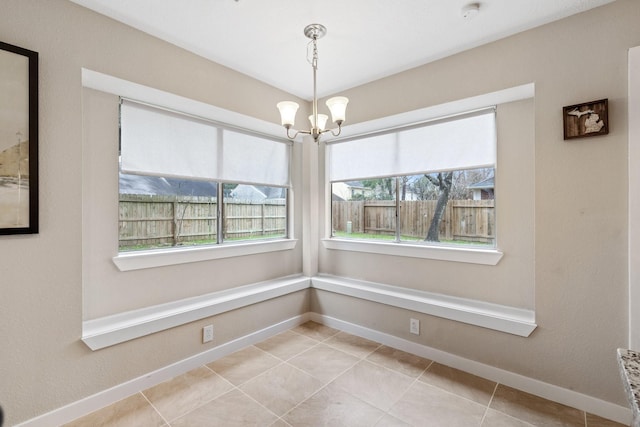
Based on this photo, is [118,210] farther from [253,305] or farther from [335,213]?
[335,213]

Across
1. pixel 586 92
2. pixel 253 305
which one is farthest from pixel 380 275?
pixel 586 92

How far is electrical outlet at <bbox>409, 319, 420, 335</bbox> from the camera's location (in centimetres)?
282

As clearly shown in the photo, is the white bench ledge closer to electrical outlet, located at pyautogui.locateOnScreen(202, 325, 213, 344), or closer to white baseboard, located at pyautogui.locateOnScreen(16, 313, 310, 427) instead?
electrical outlet, located at pyautogui.locateOnScreen(202, 325, 213, 344)

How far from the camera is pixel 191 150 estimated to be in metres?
2.90

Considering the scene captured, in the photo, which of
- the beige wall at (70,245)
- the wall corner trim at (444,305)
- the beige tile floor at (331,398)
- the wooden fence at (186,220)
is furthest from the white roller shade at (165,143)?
the wall corner trim at (444,305)

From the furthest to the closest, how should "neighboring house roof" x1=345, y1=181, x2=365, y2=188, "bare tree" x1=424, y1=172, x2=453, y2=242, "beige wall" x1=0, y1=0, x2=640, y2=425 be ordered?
1. "neighboring house roof" x1=345, y1=181, x2=365, y2=188
2. "bare tree" x1=424, y1=172, x2=453, y2=242
3. "beige wall" x1=0, y1=0, x2=640, y2=425

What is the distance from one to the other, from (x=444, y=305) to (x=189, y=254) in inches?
88.9

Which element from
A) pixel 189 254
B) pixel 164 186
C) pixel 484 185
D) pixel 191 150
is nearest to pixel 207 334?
pixel 189 254

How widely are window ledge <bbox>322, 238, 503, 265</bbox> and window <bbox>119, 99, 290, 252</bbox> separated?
0.81 metres

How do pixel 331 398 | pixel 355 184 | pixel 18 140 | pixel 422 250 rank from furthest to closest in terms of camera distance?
pixel 355 184, pixel 422 250, pixel 331 398, pixel 18 140

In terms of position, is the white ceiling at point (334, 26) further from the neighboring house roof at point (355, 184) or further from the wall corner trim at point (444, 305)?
the wall corner trim at point (444, 305)

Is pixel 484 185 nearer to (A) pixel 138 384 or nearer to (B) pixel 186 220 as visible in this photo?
(B) pixel 186 220

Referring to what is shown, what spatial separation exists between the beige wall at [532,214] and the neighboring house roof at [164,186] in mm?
510

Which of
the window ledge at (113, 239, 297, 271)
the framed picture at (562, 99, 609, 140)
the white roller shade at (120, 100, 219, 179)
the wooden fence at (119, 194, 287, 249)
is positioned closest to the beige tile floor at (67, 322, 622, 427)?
the window ledge at (113, 239, 297, 271)
